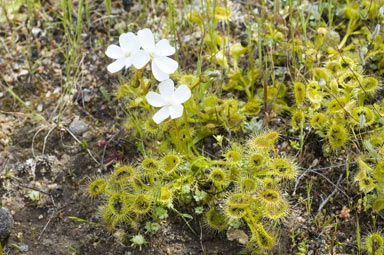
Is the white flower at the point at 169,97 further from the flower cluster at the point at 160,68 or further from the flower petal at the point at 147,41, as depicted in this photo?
the flower petal at the point at 147,41

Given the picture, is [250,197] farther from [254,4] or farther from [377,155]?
[254,4]

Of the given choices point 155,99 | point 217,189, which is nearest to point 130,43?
point 155,99

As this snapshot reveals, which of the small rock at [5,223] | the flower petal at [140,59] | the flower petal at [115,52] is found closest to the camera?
the flower petal at [140,59]

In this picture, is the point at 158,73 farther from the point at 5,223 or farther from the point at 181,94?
the point at 5,223

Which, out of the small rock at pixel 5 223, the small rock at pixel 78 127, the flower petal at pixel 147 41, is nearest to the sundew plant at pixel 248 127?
the flower petal at pixel 147 41

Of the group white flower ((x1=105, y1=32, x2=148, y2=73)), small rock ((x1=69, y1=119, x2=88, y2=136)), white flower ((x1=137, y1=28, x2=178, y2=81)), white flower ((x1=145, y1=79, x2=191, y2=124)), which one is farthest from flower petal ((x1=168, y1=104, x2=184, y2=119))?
small rock ((x1=69, y1=119, x2=88, y2=136))

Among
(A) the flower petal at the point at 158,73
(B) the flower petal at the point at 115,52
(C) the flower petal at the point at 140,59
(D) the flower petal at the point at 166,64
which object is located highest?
(C) the flower petal at the point at 140,59
